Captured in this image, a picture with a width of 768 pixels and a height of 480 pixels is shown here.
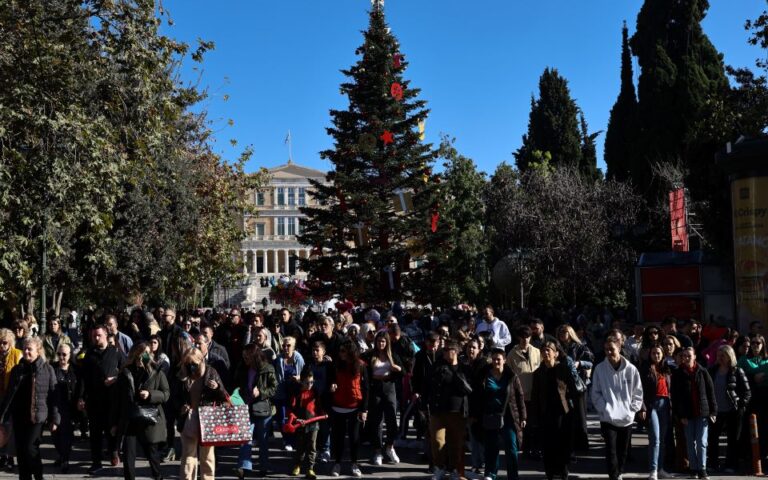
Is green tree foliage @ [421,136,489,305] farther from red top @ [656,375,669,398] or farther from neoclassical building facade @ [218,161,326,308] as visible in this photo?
neoclassical building facade @ [218,161,326,308]

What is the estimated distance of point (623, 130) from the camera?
42.3m

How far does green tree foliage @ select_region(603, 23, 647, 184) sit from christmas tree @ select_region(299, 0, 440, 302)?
325 inches

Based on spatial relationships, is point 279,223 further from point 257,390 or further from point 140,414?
point 140,414

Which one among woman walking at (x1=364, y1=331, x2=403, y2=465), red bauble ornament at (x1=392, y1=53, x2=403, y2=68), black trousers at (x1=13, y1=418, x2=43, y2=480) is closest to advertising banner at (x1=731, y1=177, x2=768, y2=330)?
woman walking at (x1=364, y1=331, x2=403, y2=465)

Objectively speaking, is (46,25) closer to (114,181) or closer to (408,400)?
(114,181)

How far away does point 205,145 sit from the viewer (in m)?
32.1

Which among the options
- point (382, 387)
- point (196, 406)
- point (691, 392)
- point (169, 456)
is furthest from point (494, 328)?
point (196, 406)

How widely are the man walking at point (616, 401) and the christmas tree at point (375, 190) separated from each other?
27503 mm

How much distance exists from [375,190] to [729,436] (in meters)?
27.9

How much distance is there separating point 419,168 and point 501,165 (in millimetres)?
7117

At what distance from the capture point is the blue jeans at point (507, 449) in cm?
980

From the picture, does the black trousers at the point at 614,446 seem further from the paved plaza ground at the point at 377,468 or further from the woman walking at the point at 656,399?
the paved plaza ground at the point at 377,468

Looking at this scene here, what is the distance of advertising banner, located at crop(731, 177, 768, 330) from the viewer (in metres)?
15.1

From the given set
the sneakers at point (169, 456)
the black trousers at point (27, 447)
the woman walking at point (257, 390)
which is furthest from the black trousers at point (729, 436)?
the black trousers at point (27, 447)
